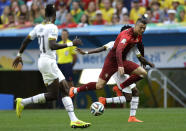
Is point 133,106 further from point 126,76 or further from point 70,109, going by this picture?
point 70,109

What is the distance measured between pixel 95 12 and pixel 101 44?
216 cm

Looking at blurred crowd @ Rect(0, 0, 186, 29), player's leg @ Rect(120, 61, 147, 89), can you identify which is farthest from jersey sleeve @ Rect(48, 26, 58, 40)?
blurred crowd @ Rect(0, 0, 186, 29)

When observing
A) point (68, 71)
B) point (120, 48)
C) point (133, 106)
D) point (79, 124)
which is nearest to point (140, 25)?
point (120, 48)

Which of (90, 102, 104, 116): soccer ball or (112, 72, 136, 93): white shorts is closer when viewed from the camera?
(90, 102, 104, 116): soccer ball

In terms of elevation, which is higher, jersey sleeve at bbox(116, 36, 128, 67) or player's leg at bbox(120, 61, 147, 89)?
jersey sleeve at bbox(116, 36, 128, 67)

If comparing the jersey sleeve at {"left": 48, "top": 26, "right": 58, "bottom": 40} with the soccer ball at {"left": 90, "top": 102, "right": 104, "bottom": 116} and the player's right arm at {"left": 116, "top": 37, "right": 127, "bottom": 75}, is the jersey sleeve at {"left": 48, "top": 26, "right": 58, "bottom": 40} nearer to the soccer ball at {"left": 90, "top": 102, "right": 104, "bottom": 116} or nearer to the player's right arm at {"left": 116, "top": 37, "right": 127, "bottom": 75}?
the player's right arm at {"left": 116, "top": 37, "right": 127, "bottom": 75}

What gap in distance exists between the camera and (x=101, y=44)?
61.7 ft

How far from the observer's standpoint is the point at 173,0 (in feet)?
64.1

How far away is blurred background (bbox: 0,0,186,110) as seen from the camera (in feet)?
59.6

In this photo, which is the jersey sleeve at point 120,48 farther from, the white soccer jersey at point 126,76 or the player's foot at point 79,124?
the player's foot at point 79,124

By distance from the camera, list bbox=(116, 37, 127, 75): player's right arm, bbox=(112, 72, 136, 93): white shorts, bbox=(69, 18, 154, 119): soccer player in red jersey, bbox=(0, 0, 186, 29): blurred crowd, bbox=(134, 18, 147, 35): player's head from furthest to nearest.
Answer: bbox=(0, 0, 186, 29): blurred crowd → bbox=(112, 72, 136, 93): white shorts → bbox=(134, 18, 147, 35): player's head → bbox=(69, 18, 154, 119): soccer player in red jersey → bbox=(116, 37, 127, 75): player's right arm

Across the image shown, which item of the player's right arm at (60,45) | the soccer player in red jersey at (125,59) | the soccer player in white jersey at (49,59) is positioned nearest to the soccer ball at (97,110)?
the soccer player in red jersey at (125,59)

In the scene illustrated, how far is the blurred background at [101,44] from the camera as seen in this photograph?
18.2 meters

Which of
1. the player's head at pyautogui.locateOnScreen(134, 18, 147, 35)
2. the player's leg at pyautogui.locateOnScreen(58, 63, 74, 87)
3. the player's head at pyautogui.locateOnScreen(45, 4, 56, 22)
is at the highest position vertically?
the player's head at pyautogui.locateOnScreen(45, 4, 56, 22)
